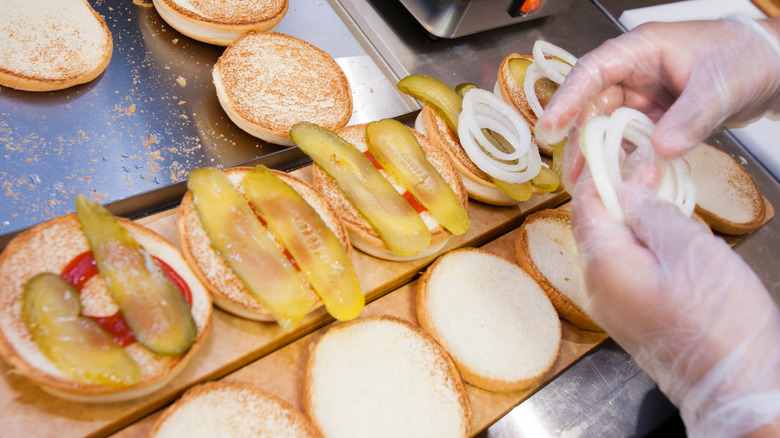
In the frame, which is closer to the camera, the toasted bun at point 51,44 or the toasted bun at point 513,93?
the toasted bun at point 51,44

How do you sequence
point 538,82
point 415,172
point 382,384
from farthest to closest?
point 538,82 → point 415,172 → point 382,384

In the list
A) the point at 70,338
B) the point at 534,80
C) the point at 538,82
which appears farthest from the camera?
the point at 538,82

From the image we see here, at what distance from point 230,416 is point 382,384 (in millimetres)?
621

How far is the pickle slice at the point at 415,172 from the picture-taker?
8.22ft

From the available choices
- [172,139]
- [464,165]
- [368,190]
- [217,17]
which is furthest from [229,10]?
[464,165]

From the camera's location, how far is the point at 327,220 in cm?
231

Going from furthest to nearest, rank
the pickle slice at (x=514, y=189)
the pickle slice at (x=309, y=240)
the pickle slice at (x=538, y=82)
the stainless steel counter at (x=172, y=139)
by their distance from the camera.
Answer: the pickle slice at (x=538, y=82), the pickle slice at (x=514, y=189), the stainless steel counter at (x=172, y=139), the pickle slice at (x=309, y=240)

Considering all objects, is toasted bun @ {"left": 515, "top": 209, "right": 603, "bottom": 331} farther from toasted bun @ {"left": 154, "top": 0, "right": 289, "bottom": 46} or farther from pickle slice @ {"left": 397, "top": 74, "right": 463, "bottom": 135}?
toasted bun @ {"left": 154, "top": 0, "right": 289, "bottom": 46}

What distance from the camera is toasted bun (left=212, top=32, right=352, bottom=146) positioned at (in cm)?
271

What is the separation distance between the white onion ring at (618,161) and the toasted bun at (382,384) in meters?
1.00

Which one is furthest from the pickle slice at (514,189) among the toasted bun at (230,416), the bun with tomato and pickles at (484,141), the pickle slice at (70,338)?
the pickle slice at (70,338)

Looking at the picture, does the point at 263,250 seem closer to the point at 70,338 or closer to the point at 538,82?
the point at 70,338

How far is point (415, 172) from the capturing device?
256 centimetres

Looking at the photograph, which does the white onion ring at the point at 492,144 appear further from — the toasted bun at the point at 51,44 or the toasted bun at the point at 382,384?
the toasted bun at the point at 51,44
